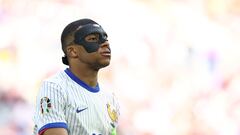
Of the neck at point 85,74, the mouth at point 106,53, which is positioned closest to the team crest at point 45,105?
the neck at point 85,74

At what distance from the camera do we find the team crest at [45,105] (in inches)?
91.6

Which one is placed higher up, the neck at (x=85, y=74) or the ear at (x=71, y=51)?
the ear at (x=71, y=51)

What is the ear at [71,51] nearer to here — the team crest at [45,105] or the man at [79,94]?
the man at [79,94]

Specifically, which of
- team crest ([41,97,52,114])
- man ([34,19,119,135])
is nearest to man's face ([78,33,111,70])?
man ([34,19,119,135])

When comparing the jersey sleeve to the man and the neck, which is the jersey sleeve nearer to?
the man

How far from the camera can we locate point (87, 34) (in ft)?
8.51

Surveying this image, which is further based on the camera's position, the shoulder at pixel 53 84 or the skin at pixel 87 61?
the skin at pixel 87 61


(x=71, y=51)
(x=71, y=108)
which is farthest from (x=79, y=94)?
(x=71, y=51)

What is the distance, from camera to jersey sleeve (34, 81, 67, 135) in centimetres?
230

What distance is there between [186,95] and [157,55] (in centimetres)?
57

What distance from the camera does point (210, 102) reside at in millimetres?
6500

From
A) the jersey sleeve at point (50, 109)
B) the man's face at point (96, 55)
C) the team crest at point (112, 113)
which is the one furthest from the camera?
the team crest at point (112, 113)

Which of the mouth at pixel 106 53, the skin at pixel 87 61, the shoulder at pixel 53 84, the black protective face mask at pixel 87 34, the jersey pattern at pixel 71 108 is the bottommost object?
the jersey pattern at pixel 71 108

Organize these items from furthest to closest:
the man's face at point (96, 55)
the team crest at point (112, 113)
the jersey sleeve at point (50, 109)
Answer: the team crest at point (112, 113)
the man's face at point (96, 55)
the jersey sleeve at point (50, 109)
